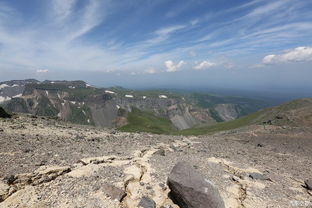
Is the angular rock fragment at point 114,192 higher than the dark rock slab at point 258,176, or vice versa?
the angular rock fragment at point 114,192

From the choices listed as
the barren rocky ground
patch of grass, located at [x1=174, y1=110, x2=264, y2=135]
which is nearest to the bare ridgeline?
the barren rocky ground

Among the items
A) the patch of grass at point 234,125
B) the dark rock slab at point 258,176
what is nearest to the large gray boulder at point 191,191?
the dark rock slab at point 258,176

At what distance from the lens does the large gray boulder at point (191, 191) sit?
491 inches

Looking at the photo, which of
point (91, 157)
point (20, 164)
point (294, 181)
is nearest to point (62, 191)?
point (20, 164)

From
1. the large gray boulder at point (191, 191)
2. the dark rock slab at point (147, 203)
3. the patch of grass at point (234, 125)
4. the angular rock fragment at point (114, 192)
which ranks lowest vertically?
the patch of grass at point (234, 125)

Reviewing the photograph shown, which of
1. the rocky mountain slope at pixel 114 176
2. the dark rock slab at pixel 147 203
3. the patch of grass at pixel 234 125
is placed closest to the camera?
the dark rock slab at pixel 147 203

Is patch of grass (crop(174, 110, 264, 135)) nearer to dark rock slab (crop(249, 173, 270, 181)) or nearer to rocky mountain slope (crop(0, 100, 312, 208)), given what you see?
rocky mountain slope (crop(0, 100, 312, 208))

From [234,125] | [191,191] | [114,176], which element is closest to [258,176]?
[191,191]

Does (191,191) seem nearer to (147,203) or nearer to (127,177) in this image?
(147,203)

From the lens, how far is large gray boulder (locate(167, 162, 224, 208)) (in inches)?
491

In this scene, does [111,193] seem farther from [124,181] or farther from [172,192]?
[172,192]

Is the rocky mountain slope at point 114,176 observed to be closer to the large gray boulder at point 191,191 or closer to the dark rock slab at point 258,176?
the dark rock slab at point 258,176

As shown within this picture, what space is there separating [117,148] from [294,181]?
1663cm

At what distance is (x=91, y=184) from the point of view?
1452 centimetres
